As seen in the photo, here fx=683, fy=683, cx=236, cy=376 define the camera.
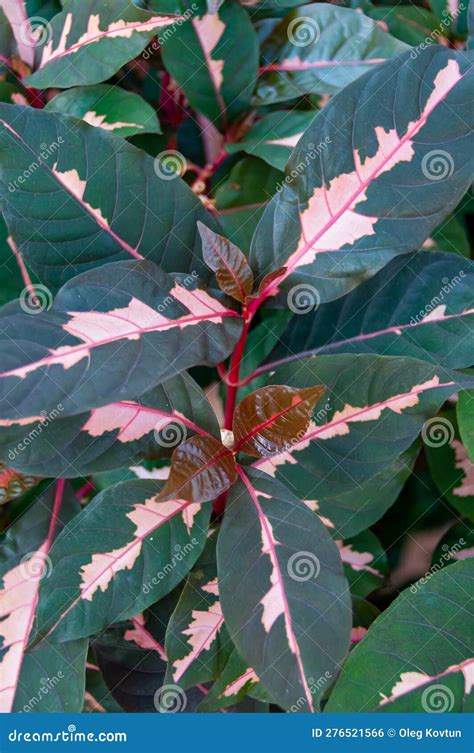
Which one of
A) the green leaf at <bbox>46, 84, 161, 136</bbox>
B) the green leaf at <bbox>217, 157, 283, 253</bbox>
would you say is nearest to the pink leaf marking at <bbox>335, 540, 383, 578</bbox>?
the green leaf at <bbox>217, 157, 283, 253</bbox>

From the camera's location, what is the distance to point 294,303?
84 cm

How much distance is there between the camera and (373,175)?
771 mm

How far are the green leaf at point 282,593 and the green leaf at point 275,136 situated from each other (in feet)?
1.54

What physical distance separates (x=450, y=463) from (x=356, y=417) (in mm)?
285

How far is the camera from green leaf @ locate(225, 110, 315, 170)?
0.98 metres

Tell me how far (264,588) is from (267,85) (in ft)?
2.49

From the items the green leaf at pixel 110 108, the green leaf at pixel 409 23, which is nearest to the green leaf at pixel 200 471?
the green leaf at pixel 110 108

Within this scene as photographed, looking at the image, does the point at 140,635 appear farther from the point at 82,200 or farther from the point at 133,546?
the point at 82,200

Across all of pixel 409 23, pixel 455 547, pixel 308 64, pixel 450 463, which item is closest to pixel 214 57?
pixel 308 64

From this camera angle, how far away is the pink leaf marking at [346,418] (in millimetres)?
760

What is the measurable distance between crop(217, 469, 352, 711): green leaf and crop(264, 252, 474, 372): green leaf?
254 mm

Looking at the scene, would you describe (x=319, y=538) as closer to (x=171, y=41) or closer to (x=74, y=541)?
(x=74, y=541)

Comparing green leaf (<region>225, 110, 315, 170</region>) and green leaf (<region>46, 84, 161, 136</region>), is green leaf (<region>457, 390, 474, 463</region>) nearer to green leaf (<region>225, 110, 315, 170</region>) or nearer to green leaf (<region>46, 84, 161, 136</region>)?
green leaf (<region>225, 110, 315, 170</region>)

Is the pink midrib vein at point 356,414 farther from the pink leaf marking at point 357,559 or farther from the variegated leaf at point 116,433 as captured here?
the pink leaf marking at point 357,559
